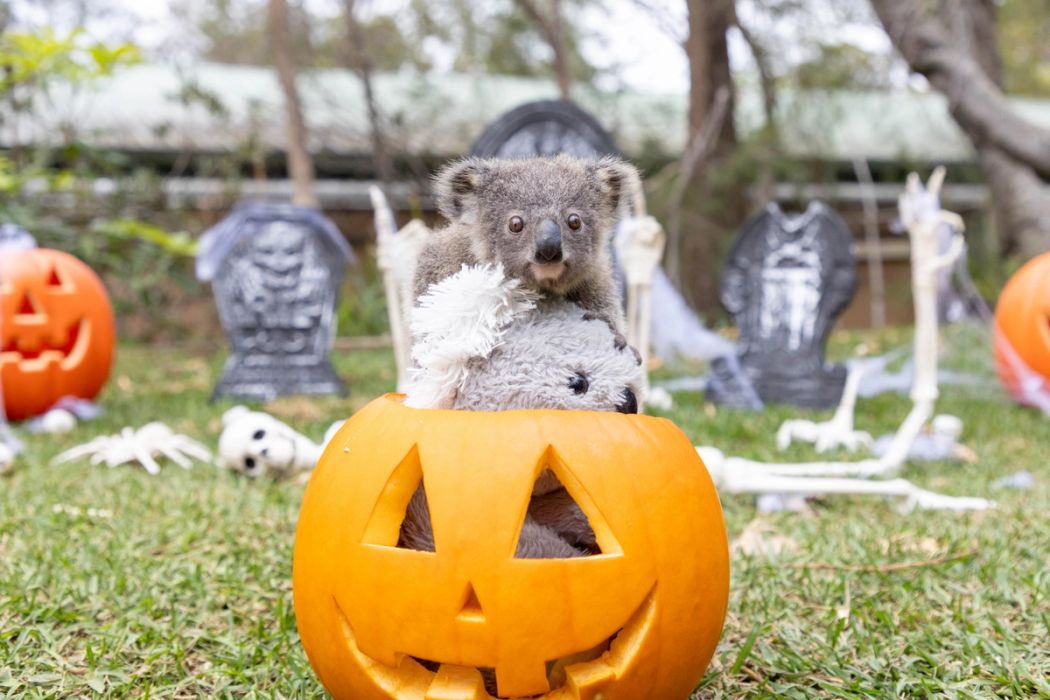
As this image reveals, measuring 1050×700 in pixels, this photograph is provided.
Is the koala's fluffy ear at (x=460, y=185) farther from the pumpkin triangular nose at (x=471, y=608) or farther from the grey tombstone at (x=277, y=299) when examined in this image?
the grey tombstone at (x=277, y=299)

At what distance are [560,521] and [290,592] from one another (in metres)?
1.02

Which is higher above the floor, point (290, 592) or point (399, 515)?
point (399, 515)

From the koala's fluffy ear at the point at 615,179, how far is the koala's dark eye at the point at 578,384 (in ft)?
1.21

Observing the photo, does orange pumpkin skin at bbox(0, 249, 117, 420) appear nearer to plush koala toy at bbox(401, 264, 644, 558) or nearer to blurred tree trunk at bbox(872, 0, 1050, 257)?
plush koala toy at bbox(401, 264, 644, 558)

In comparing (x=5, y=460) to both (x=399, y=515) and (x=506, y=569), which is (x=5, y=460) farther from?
(x=506, y=569)

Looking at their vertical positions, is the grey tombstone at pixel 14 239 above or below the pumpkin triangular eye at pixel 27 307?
above

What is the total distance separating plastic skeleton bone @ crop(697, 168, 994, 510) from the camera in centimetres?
294

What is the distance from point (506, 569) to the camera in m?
1.42

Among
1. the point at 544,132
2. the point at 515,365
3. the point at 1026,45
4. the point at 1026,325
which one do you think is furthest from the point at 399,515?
the point at 1026,45

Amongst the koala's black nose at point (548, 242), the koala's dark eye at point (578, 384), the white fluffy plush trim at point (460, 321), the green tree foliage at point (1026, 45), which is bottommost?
the koala's dark eye at point (578, 384)

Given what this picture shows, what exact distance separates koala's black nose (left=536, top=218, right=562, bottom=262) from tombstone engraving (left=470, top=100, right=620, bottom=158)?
3.34m

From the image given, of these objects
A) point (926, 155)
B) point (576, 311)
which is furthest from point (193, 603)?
point (926, 155)

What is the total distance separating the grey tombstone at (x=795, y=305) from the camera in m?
5.34

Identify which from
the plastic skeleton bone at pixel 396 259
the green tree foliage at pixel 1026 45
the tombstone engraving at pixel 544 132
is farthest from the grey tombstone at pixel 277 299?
the green tree foliage at pixel 1026 45
